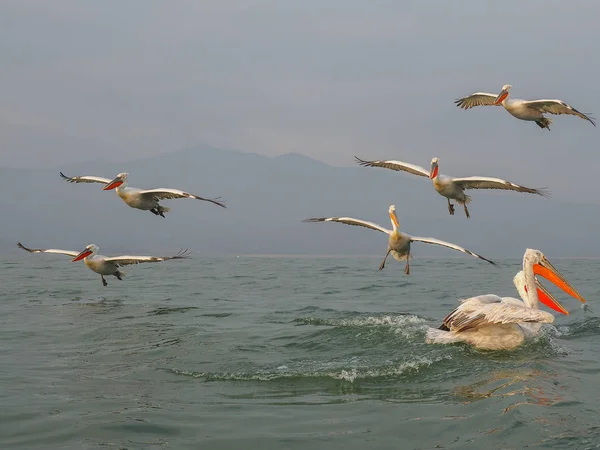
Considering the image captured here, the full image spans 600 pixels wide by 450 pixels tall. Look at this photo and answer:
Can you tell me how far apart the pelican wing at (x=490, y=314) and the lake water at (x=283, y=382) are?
395 millimetres

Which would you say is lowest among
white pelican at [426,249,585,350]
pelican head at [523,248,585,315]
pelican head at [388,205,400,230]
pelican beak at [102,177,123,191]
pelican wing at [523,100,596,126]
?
white pelican at [426,249,585,350]

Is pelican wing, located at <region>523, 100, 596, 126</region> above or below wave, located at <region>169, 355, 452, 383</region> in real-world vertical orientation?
above

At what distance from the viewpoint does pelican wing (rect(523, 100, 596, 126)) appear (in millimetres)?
13812

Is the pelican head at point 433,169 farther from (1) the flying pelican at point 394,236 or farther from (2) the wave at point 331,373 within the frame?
(2) the wave at point 331,373

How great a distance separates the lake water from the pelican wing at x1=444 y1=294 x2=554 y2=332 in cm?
39

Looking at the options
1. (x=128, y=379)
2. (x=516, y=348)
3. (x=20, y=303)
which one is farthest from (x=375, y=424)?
(x=20, y=303)

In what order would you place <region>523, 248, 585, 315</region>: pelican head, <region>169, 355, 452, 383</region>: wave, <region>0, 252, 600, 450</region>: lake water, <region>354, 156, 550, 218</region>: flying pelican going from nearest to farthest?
<region>0, 252, 600, 450</region>: lake water, <region>169, 355, 452, 383</region>: wave, <region>523, 248, 585, 315</region>: pelican head, <region>354, 156, 550, 218</region>: flying pelican

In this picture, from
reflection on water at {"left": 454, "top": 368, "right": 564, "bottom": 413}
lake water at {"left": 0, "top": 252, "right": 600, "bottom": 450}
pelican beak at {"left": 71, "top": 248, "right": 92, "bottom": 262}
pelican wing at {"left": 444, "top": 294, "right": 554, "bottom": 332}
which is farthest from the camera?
pelican beak at {"left": 71, "top": 248, "right": 92, "bottom": 262}

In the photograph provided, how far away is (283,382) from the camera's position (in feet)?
26.7

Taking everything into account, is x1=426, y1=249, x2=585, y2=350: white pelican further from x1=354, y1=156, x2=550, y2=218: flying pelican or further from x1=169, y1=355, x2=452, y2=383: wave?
x1=354, y1=156, x2=550, y2=218: flying pelican

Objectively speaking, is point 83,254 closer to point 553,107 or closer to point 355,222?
point 355,222

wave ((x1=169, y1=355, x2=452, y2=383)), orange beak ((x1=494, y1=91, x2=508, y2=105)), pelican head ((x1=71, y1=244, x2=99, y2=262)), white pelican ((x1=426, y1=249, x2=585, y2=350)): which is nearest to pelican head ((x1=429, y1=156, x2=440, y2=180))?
orange beak ((x1=494, y1=91, x2=508, y2=105))

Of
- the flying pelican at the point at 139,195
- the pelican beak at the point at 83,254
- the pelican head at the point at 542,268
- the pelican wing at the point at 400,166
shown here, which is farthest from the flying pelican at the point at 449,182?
the pelican beak at the point at 83,254

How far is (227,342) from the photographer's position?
36.5ft
